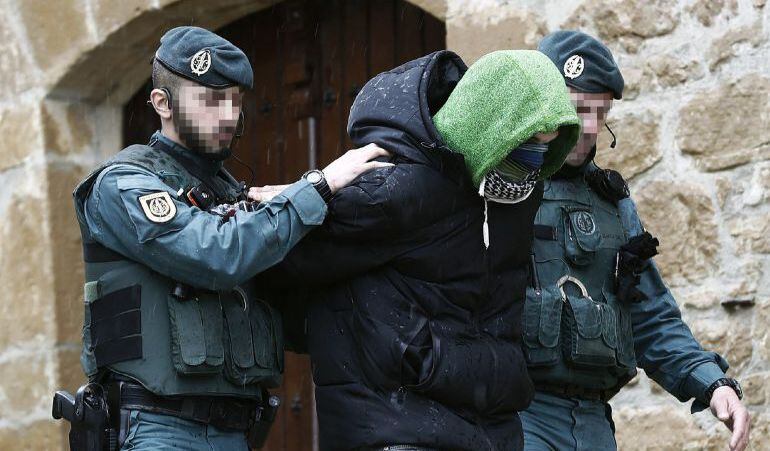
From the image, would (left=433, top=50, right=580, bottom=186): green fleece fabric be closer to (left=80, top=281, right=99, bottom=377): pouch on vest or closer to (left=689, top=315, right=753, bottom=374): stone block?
(left=80, top=281, right=99, bottom=377): pouch on vest

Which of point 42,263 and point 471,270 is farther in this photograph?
point 42,263

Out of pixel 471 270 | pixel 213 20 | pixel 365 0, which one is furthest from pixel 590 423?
pixel 213 20

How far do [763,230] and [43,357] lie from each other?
9.43 ft

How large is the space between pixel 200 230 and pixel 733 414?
4.79ft

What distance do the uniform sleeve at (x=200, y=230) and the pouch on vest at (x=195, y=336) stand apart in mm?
69

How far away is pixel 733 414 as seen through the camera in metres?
3.43

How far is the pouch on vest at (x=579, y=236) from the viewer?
350cm

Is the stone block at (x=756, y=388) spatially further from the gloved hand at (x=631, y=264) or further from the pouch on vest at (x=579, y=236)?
the pouch on vest at (x=579, y=236)

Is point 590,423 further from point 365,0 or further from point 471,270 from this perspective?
point 365,0

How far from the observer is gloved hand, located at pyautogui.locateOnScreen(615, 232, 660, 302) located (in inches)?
141

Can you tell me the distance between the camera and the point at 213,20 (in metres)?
5.43

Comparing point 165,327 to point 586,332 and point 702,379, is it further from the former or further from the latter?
point 702,379

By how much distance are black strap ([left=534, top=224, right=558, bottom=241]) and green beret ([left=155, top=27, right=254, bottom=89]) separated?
33.6 inches

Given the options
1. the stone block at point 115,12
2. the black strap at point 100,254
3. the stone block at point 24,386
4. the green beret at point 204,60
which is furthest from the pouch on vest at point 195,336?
the stone block at point 24,386
